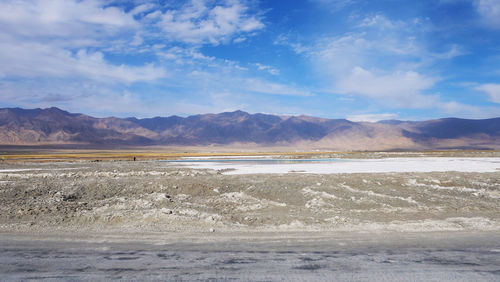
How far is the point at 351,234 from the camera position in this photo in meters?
8.93

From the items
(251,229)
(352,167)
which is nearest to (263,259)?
(251,229)

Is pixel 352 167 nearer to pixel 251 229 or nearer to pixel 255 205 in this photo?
pixel 255 205

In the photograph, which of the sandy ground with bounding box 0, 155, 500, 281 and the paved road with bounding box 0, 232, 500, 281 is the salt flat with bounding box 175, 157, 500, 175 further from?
the paved road with bounding box 0, 232, 500, 281

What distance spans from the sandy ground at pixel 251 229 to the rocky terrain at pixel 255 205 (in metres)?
0.05

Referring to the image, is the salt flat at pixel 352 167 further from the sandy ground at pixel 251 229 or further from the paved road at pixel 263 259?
the paved road at pixel 263 259

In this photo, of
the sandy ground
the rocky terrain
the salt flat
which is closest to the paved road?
the sandy ground

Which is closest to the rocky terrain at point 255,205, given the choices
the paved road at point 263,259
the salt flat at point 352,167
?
the paved road at point 263,259

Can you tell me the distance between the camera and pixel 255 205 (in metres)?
13.1

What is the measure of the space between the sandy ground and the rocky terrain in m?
0.05

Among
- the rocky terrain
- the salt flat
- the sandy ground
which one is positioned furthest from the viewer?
the salt flat

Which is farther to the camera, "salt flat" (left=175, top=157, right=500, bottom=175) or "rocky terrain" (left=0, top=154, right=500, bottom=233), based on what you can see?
"salt flat" (left=175, top=157, right=500, bottom=175)

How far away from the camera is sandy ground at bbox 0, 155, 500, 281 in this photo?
6250 mm

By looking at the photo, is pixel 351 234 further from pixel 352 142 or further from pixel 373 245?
pixel 352 142

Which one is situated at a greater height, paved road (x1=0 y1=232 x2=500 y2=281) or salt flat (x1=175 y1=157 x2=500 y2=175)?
paved road (x1=0 y1=232 x2=500 y2=281)
